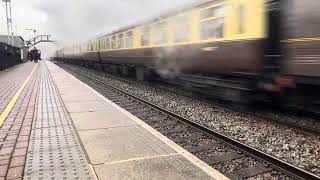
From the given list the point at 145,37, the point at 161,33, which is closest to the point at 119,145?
the point at 161,33

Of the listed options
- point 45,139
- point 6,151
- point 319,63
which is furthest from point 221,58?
point 6,151

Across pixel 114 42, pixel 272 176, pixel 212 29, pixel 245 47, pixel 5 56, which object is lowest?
pixel 272 176

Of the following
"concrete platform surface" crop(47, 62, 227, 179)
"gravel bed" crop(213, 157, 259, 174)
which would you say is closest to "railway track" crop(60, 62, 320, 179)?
"gravel bed" crop(213, 157, 259, 174)

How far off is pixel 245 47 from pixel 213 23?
142 centimetres

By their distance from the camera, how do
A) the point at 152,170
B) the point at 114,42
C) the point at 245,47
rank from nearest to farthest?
the point at 152,170 → the point at 245,47 → the point at 114,42

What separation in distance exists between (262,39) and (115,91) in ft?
23.4

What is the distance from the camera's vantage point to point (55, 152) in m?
5.32

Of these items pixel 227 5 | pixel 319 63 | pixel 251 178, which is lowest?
pixel 251 178

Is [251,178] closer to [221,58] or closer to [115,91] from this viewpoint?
[221,58]

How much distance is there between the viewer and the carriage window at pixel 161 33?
12.4 m

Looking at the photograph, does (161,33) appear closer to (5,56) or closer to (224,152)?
(224,152)

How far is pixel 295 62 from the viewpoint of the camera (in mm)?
6766

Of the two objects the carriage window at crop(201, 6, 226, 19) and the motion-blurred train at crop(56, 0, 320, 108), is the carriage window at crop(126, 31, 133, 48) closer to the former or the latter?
the motion-blurred train at crop(56, 0, 320, 108)

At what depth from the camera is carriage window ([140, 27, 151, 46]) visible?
14289mm
